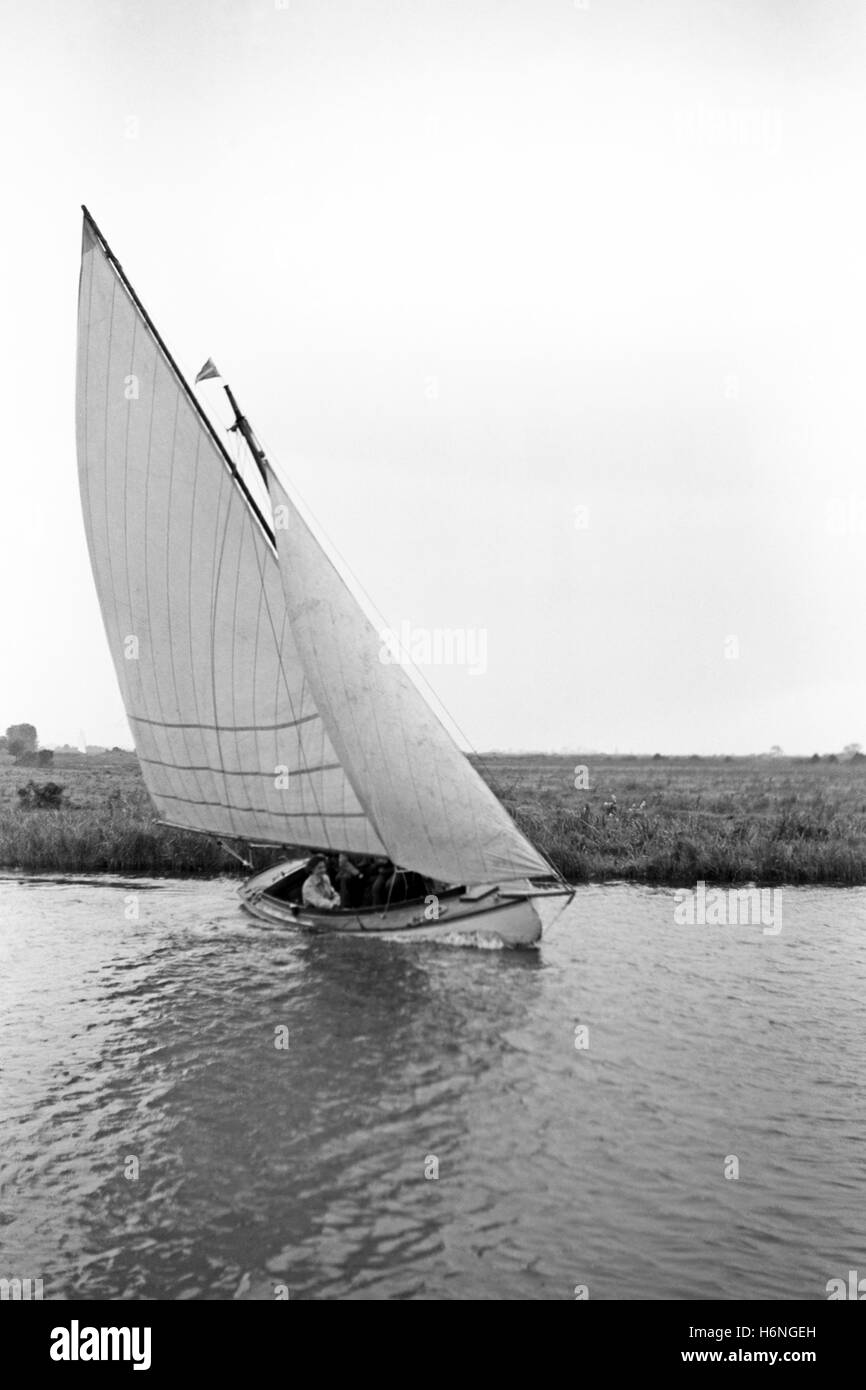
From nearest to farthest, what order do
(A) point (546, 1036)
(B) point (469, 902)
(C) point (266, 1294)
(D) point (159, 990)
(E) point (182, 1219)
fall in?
(C) point (266, 1294), (E) point (182, 1219), (A) point (546, 1036), (D) point (159, 990), (B) point (469, 902)

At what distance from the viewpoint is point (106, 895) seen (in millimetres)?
26578

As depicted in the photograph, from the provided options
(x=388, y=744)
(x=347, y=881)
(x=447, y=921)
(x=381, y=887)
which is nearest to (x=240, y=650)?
(x=388, y=744)

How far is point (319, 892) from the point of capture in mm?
21938

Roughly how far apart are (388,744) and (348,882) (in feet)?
14.9

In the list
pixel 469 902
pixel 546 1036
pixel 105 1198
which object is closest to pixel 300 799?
pixel 469 902

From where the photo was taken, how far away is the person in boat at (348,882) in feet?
71.5

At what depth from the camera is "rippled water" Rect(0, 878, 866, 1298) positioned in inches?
364

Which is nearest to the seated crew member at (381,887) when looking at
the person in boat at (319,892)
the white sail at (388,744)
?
the person in boat at (319,892)

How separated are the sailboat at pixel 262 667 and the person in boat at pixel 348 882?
22 cm

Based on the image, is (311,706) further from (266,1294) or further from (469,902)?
(266,1294)

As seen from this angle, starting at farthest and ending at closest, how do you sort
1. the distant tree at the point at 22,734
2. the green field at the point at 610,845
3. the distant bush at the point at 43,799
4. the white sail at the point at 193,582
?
the distant tree at the point at 22,734 < the distant bush at the point at 43,799 < the green field at the point at 610,845 < the white sail at the point at 193,582

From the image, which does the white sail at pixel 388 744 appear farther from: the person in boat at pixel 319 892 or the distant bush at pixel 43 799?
the distant bush at pixel 43 799

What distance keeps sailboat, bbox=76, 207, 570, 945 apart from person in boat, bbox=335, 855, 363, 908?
0.22 meters

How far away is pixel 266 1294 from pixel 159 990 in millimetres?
9858
